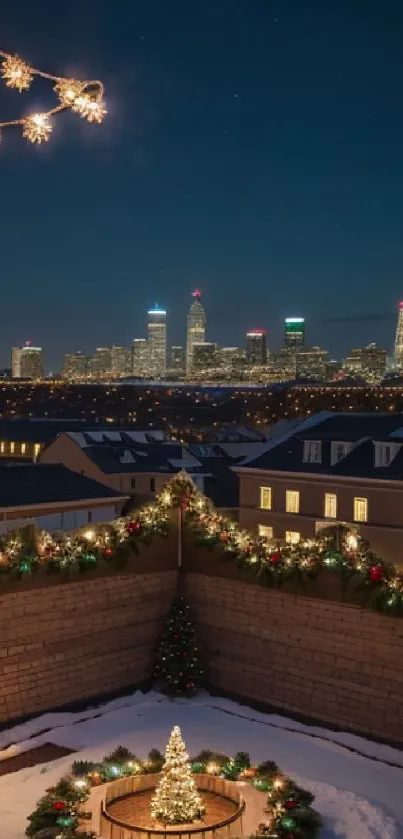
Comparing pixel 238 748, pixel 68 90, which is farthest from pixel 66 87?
pixel 238 748

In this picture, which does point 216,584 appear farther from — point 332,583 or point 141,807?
point 141,807

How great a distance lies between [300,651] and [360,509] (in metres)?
17.1

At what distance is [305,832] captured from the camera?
9.05 metres

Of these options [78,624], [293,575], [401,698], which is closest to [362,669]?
[401,698]

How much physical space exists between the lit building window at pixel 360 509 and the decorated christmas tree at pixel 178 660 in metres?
16.1

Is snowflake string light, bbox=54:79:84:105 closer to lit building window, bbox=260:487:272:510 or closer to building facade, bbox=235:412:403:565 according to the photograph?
building facade, bbox=235:412:403:565

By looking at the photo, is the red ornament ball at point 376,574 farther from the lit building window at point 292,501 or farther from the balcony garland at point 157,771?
the lit building window at point 292,501

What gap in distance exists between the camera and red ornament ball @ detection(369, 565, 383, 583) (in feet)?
38.9

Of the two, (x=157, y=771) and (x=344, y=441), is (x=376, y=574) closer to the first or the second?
(x=157, y=771)

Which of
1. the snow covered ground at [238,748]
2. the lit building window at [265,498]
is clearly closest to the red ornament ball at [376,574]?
the snow covered ground at [238,748]

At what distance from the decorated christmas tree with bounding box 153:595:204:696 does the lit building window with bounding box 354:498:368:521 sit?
1613 cm

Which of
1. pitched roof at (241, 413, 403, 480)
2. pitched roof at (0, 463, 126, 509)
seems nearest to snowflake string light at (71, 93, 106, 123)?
pitched roof at (0, 463, 126, 509)

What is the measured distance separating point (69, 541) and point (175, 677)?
2393mm

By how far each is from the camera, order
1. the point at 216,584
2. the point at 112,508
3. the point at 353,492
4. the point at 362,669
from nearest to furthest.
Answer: the point at 362,669
the point at 216,584
the point at 112,508
the point at 353,492
